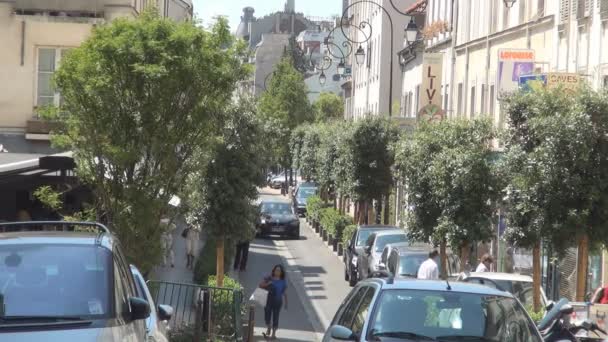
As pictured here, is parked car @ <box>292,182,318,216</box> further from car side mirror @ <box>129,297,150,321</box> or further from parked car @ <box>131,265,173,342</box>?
car side mirror @ <box>129,297,150,321</box>

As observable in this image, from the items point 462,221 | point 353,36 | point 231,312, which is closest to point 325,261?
point 462,221

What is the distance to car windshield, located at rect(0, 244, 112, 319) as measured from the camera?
8.40 m

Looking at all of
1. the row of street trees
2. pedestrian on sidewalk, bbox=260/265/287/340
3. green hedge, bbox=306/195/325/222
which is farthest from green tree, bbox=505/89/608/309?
green hedge, bbox=306/195/325/222

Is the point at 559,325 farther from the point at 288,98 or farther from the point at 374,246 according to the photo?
the point at 288,98

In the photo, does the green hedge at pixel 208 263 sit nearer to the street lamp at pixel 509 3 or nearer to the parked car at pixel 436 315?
the street lamp at pixel 509 3

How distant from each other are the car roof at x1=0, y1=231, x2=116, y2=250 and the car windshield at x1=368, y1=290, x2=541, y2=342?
2.33 m

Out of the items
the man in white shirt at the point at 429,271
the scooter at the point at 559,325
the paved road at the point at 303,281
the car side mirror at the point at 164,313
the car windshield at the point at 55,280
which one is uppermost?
the car windshield at the point at 55,280

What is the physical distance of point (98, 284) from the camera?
8695mm

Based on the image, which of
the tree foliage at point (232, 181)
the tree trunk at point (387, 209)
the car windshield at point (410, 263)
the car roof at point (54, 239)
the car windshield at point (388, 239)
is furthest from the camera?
the tree trunk at point (387, 209)

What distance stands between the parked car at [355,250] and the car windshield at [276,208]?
13.8 metres

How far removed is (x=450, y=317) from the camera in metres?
10.2

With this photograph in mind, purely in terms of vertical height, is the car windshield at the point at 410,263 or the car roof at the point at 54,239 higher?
the car roof at the point at 54,239

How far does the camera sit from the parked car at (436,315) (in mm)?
10031

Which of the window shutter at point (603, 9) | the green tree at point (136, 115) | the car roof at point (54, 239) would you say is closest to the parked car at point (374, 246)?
the window shutter at point (603, 9)
